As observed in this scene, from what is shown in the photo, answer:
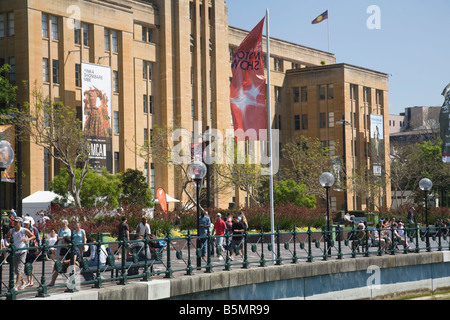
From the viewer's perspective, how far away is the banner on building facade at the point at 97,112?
50.3m

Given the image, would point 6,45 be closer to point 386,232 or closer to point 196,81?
point 196,81

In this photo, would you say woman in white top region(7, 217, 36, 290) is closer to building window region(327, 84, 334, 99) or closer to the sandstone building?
the sandstone building

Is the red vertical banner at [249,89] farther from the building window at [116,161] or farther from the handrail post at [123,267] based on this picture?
the building window at [116,161]

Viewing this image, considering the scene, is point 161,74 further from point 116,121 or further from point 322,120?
point 322,120

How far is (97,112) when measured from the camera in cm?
5106

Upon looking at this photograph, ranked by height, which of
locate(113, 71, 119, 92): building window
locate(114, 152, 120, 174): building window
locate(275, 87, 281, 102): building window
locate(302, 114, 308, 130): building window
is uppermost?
locate(275, 87, 281, 102): building window

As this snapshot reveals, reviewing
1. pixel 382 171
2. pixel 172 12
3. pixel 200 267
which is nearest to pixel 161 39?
pixel 172 12

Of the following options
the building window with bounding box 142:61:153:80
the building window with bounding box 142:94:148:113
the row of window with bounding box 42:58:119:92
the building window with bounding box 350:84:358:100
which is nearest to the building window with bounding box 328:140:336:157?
the building window with bounding box 350:84:358:100

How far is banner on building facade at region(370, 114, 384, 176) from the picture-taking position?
7806 centimetres

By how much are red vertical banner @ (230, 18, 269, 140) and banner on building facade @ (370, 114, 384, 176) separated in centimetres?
5258

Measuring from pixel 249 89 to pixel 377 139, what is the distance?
5601 cm

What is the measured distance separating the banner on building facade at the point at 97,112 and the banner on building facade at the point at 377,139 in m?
33.0

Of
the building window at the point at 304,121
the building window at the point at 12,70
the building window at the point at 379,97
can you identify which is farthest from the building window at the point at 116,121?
the building window at the point at 379,97
